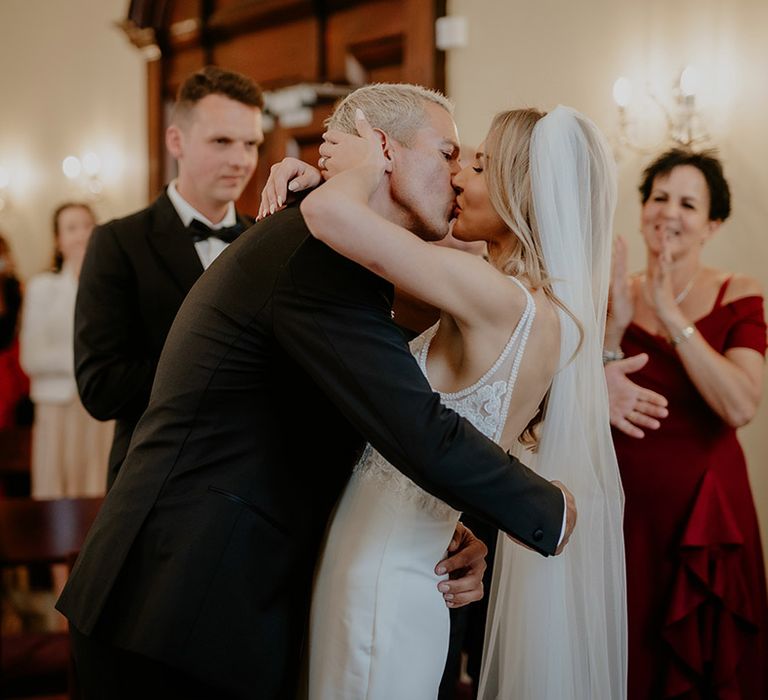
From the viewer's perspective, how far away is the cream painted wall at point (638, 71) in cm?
348

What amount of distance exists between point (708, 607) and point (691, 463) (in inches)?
17.1

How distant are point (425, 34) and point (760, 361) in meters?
2.50

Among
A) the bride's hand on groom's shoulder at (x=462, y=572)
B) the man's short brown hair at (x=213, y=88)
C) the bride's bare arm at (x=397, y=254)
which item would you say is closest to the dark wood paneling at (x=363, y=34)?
the man's short brown hair at (x=213, y=88)

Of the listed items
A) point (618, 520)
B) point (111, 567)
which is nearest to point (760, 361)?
point (618, 520)

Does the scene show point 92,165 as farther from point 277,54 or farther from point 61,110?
point 277,54

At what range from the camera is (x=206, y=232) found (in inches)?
104

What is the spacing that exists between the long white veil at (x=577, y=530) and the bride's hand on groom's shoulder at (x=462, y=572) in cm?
28

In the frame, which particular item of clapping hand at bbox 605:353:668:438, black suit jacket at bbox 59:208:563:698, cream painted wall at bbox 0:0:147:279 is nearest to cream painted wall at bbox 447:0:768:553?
clapping hand at bbox 605:353:668:438

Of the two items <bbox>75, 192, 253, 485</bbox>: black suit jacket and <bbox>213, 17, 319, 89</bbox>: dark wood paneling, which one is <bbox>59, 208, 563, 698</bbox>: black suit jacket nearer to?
<bbox>75, 192, 253, 485</bbox>: black suit jacket

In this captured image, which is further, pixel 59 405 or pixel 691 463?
pixel 59 405

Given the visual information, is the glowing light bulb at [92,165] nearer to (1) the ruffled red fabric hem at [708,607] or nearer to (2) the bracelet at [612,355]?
(2) the bracelet at [612,355]

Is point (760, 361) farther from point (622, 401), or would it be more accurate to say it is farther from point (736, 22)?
point (736, 22)

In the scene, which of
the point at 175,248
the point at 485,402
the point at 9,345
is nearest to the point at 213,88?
the point at 175,248

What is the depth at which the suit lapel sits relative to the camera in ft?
8.18
